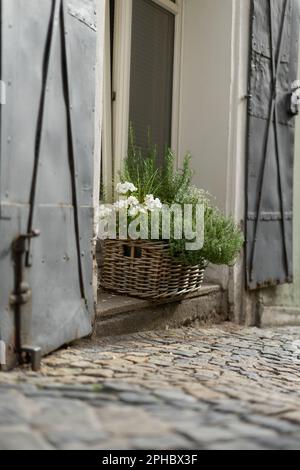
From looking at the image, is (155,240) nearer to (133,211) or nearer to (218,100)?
(133,211)

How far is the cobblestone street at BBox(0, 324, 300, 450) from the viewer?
Result: 192 cm

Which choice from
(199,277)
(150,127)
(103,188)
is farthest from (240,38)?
(199,277)

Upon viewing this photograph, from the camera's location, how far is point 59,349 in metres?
3.23

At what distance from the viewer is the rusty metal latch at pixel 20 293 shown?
9.00ft

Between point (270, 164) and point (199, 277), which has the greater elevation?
point (270, 164)

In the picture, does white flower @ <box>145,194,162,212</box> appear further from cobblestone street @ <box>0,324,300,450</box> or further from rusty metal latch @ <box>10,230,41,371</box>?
rusty metal latch @ <box>10,230,41,371</box>

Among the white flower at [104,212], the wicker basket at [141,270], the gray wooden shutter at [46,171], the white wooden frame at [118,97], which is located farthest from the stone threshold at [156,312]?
the white wooden frame at [118,97]

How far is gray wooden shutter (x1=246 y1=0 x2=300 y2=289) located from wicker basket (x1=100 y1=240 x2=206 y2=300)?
1.19 m

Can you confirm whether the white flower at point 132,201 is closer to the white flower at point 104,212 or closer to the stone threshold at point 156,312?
the white flower at point 104,212

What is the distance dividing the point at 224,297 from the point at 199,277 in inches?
29.4

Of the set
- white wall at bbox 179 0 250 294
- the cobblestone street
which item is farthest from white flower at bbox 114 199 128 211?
white wall at bbox 179 0 250 294

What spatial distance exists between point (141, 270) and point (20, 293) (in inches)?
50.3

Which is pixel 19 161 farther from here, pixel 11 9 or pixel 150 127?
pixel 150 127

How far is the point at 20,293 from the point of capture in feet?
9.06
